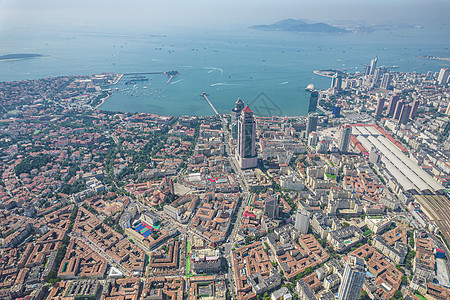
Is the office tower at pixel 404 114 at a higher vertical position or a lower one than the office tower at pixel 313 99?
lower

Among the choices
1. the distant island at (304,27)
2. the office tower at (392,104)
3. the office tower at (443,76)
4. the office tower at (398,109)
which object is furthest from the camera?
the distant island at (304,27)

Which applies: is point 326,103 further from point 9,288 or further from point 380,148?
point 9,288

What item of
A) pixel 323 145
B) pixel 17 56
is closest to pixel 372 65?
pixel 323 145

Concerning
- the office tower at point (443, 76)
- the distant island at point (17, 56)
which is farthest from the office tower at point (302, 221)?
the distant island at point (17, 56)

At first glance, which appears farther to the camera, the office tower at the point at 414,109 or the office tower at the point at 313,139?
the office tower at the point at 414,109

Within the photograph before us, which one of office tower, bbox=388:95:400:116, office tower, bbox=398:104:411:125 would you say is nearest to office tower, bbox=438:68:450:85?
office tower, bbox=388:95:400:116

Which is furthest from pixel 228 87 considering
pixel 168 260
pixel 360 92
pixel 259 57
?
pixel 168 260

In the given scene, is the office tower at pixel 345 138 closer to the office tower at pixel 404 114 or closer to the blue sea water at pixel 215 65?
the office tower at pixel 404 114
